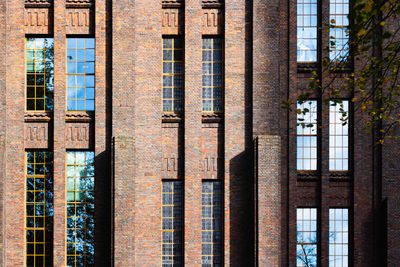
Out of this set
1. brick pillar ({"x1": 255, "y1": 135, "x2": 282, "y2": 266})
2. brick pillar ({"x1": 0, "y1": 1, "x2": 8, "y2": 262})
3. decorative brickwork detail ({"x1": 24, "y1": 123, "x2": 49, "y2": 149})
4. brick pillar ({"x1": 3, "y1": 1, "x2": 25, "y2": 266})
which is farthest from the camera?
decorative brickwork detail ({"x1": 24, "y1": 123, "x2": 49, "y2": 149})

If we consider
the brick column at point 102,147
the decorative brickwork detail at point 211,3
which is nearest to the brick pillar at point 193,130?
the decorative brickwork detail at point 211,3

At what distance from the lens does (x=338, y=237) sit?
15789 millimetres

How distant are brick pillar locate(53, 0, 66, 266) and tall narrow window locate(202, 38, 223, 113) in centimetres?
552

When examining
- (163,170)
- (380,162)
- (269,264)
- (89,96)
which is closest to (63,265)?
(163,170)

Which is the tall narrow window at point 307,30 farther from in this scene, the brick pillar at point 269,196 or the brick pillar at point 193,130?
the brick pillar at point 193,130

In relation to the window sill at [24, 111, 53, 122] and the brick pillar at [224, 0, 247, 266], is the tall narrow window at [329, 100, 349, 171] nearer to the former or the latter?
the brick pillar at [224, 0, 247, 266]

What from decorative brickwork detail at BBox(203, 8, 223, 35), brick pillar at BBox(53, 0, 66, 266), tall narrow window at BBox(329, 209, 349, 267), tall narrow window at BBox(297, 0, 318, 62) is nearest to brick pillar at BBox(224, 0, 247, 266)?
decorative brickwork detail at BBox(203, 8, 223, 35)

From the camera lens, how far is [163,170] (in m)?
15.6

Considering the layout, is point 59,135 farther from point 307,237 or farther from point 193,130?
point 307,237

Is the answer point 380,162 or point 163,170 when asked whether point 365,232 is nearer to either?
point 380,162

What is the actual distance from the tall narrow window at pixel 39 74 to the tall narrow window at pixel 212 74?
6.11m

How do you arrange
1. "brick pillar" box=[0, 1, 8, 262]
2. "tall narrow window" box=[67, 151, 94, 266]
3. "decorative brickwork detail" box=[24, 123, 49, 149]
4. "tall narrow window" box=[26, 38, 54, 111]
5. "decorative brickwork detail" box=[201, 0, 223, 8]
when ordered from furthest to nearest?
"tall narrow window" box=[26, 38, 54, 111] < "decorative brickwork detail" box=[201, 0, 223, 8] < "decorative brickwork detail" box=[24, 123, 49, 149] < "tall narrow window" box=[67, 151, 94, 266] < "brick pillar" box=[0, 1, 8, 262]

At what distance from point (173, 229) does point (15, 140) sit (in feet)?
22.9

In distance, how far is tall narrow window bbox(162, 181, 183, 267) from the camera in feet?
51.4
